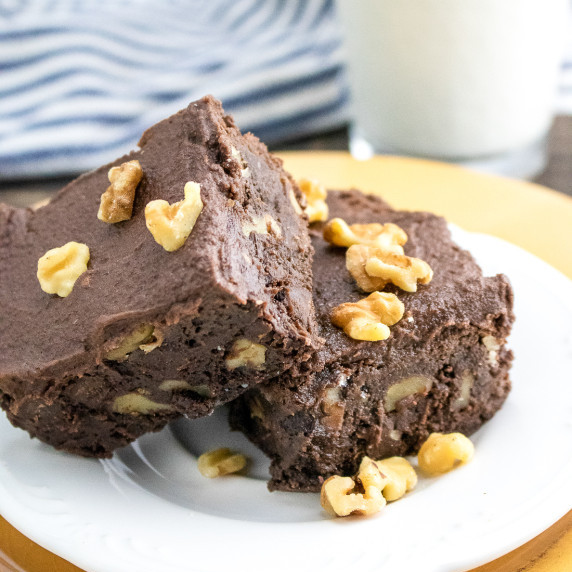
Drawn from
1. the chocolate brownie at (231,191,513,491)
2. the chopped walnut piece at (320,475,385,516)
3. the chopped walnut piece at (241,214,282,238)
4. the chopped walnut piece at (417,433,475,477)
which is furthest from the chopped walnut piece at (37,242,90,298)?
the chopped walnut piece at (417,433,475,477)

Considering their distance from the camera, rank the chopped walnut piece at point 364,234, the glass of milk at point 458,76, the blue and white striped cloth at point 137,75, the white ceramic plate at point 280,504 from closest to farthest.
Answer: the white ceramic plate at point 280,504, the chopped walnut piece at point 364,234, the glass of milk at point 458,76, the blue and white striped cloth at point 137,75

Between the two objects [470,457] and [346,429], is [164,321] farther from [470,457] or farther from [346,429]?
[470,457]

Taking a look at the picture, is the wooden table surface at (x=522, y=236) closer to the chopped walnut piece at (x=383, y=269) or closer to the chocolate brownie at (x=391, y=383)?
the chocolate brownie at (x=391, y=383)

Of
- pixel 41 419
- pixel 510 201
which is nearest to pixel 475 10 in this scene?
pixel 510 201

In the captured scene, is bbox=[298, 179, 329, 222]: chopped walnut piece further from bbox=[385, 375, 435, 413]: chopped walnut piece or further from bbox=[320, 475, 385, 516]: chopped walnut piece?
bbox=[320, 475, 385, 516]: chopped walnut piece

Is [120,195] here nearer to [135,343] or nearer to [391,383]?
[135,343]

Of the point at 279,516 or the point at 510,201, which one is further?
A: the point at 510,201

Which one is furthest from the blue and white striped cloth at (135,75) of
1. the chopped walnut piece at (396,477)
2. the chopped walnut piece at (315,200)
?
the chopped walnut piece at (396,477)

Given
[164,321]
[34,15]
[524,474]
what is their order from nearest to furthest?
[164,321] < [524,474] < [34,15]
